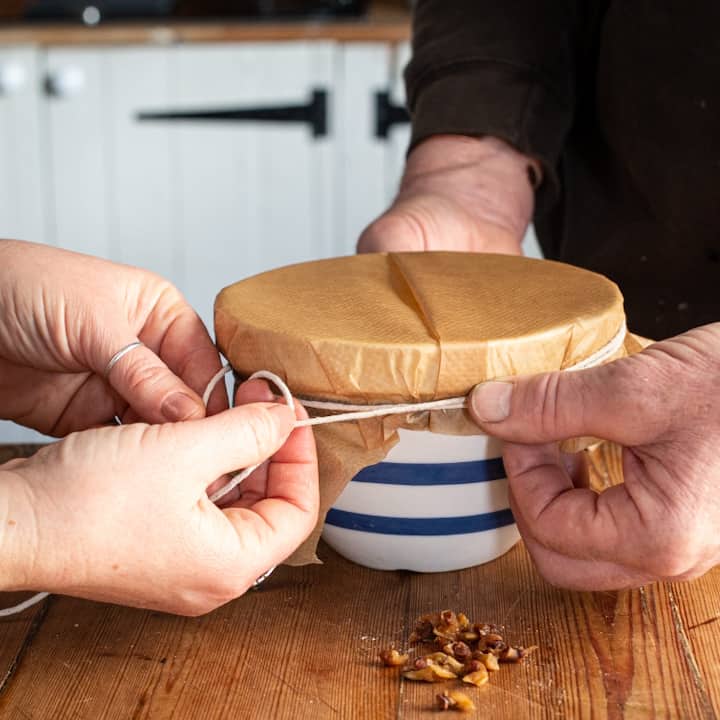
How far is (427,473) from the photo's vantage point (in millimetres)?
737

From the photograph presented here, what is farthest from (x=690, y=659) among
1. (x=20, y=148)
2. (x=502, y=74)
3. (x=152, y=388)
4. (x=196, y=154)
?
(x=20, y=148)

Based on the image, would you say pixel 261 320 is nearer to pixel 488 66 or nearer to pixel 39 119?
pixel 488 66

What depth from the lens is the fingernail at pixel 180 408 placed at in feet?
2.30

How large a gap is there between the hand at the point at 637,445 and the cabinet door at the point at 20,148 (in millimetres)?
2120

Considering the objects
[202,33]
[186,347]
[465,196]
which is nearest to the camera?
[186,347]

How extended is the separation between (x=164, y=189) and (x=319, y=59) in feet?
1.73

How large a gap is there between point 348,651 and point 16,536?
0.79ft

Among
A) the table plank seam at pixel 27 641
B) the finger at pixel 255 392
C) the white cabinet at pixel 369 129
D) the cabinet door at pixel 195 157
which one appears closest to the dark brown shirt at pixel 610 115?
the finger at pixel 255 392

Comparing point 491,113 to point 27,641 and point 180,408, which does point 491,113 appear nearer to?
point 180,408

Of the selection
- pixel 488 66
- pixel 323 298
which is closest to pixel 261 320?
pixel 323 298

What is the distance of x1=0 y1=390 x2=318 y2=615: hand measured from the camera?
23.9 inches

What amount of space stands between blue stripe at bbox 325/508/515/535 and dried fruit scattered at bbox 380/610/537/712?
0.07m

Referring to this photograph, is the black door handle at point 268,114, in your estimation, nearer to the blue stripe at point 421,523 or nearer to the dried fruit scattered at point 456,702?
the blue stripe at point 421,523

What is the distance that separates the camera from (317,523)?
0.75 m
